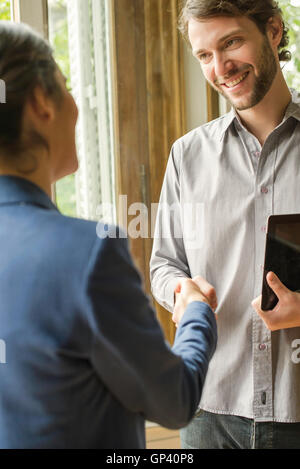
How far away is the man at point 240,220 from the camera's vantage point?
1.16m

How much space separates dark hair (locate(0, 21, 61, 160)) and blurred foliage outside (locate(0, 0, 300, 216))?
0.86 meters

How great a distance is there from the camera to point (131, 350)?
0.62 m

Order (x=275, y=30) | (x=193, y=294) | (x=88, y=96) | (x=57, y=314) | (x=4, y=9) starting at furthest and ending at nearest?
(x=88, y=96)
(x=4, y=9)
(x=275, y=30)
(x=193, y=294)
(x=57, y=314)

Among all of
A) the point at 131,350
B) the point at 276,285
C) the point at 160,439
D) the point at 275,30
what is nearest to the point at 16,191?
the point at 131,350

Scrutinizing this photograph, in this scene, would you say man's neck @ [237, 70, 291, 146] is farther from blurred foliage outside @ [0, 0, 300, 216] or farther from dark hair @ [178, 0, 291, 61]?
blurred foliage outside @ [0, 0, 300, 216]

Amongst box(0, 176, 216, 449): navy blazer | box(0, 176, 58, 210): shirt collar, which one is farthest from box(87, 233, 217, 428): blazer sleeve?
box(0, 176, 58, 210): shirt collar

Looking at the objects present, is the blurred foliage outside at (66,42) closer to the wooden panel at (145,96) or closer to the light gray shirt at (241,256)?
the wooden panel at (145,96)

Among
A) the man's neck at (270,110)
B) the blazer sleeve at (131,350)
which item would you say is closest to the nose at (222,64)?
the man's neck at (270,110)

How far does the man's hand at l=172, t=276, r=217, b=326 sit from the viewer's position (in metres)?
0.91

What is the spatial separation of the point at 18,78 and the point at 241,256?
2.27ft

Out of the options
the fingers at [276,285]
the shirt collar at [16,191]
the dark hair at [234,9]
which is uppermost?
the dark hair at [234,9]

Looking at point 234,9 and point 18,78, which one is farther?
point 234,9

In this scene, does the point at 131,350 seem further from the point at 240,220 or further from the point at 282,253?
the point at 240,220

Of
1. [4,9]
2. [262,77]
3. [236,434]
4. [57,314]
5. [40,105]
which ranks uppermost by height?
[4,9]
